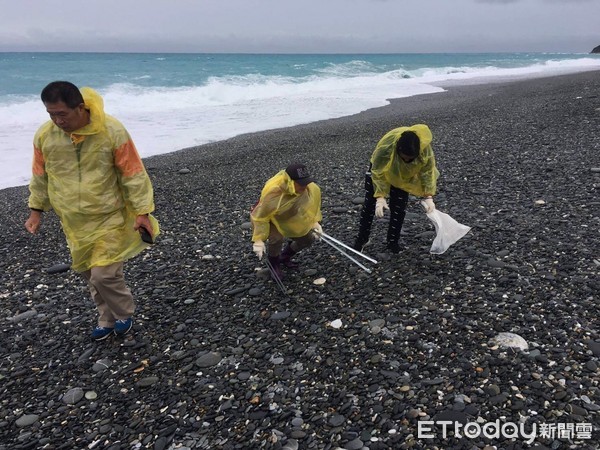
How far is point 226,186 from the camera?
29.4 feet

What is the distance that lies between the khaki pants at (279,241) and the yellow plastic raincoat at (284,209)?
124 millimetres

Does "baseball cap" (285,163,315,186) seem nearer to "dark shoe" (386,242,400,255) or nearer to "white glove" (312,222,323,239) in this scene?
"white glove" (312,222,323,239)

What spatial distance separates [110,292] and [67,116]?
5.07 feet

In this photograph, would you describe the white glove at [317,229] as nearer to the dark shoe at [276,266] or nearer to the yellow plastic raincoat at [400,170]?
the dark shoe at [276,266]

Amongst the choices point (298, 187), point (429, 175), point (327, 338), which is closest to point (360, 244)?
point (429, 175)

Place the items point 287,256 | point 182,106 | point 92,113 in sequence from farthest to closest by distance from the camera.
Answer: point 182,106, point 287,256, point 92,113

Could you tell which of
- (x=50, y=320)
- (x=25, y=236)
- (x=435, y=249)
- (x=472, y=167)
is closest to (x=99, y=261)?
(x=50, y=320)

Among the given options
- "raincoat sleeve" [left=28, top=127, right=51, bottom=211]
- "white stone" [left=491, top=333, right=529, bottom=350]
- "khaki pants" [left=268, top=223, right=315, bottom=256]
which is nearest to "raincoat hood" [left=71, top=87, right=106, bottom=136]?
"raincoat sleeve" [left=28, top=127, right=51, bottom=211]

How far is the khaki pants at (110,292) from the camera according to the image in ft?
12.2

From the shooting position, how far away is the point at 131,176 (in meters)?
3.60

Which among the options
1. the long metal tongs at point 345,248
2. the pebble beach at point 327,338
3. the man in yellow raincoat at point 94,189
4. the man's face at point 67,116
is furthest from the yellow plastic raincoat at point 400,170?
the man's face at point 67,116

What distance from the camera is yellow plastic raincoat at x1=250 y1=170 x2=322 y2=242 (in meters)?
4.38

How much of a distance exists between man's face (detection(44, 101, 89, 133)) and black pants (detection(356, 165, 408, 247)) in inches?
122

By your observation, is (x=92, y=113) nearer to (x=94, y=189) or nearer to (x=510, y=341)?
(x=94, y=189)
